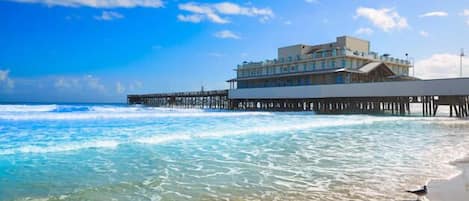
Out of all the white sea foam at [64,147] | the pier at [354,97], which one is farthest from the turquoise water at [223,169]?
the pier at [354,97]

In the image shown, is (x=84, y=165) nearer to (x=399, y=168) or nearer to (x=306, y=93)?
(x=399, y=168)

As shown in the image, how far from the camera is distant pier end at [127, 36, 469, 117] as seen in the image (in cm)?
2992

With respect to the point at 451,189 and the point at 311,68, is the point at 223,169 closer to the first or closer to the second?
the point at 451,189

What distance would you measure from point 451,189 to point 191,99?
2099 inches

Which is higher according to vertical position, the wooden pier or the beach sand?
the wooden pier

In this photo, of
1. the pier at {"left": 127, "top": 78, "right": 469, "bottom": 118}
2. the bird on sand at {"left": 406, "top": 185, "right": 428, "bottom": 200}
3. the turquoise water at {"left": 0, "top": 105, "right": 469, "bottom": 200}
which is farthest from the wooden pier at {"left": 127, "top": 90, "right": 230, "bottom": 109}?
the bird on sand at {"left": 406, "top": 185, "right": 428, "bottom": 200}

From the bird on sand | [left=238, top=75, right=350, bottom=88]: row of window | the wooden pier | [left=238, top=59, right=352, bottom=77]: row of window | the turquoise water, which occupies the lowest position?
the turquoise water

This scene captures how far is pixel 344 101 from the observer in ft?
120

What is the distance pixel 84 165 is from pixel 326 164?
5.18 meters

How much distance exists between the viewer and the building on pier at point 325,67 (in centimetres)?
3903

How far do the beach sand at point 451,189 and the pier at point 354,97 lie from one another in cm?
2490

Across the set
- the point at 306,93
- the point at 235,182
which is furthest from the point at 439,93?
the point at 235,182

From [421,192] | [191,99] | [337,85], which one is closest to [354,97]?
[337,85]

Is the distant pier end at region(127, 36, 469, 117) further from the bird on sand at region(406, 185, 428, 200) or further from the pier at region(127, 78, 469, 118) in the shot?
the bird on sand at region(406, 185, 428, 200)
